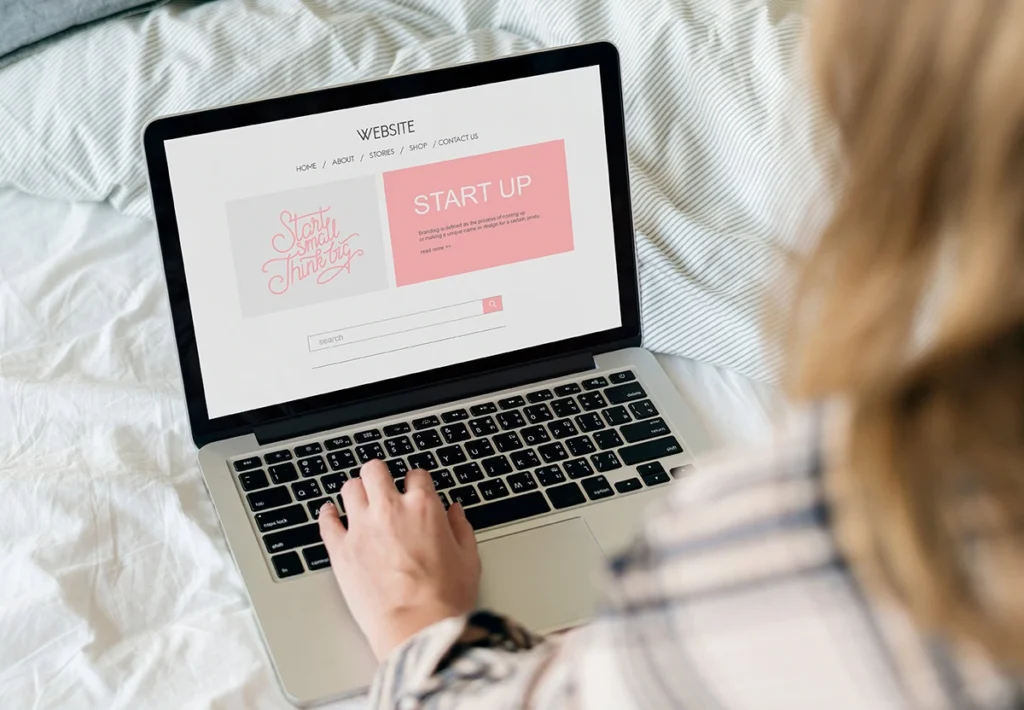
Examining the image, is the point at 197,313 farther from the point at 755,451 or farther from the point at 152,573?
the point at 755,451

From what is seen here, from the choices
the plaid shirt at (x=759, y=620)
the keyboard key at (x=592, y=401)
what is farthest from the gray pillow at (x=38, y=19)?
the plaid shirt at (x=759, y=620)

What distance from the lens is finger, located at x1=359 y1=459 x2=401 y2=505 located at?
721 mm

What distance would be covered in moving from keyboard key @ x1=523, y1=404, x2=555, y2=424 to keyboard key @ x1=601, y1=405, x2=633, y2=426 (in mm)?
39

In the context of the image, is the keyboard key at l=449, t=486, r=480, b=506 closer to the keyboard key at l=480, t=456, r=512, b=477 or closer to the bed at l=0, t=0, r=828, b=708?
the keyboard key at l=480, t=456, r=512, b=477

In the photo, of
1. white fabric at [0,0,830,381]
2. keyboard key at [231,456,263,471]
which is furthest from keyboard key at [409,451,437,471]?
white fabric at [0,0,830,381]

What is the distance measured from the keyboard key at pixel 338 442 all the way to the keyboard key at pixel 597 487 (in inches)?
6.5

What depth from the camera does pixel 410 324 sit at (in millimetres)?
822

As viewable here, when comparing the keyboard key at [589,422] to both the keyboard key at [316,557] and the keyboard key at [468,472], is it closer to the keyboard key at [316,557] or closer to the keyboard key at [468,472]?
the keyboard key at [468,472]

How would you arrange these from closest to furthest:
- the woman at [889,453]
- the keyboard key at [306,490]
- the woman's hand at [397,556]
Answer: the woman at [889,453] < the woman's hand at [397,556] < the keyboard key at [306,490]

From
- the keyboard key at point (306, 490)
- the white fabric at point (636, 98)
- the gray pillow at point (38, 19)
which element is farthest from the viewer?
the gray pillow at point (38, 19)

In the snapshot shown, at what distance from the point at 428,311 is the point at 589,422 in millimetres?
140

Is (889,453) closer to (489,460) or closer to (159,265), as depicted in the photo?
(489,460)

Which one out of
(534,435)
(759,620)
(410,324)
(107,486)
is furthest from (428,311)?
(759,620)

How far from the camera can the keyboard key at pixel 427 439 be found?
797mm
